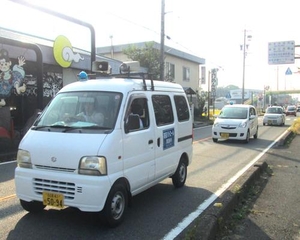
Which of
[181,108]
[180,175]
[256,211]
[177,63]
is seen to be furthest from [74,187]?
[177,63]

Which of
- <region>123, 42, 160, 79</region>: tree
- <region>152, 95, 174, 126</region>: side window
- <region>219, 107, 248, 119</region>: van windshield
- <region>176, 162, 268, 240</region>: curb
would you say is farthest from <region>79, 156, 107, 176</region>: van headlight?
<region>123, 42, 160, 79</region>: tree

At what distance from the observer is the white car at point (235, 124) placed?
14.8m

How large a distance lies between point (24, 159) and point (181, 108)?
3.35m

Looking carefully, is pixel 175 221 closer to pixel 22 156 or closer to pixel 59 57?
pixel 22 156

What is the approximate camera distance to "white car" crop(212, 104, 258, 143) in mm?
14773

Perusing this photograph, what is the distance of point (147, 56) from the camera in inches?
1060

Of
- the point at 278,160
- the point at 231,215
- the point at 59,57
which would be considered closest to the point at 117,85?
the point at 231,215

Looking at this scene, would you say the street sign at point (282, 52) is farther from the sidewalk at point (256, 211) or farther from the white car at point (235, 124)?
the sidewalk at point (256, 211)

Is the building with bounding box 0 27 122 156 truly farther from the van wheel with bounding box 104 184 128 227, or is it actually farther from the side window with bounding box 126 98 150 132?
the van wheel with bounding box 104 184 128 227

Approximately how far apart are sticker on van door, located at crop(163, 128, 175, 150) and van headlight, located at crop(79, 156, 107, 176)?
1819 mm

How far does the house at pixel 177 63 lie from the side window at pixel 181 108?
72.5ft

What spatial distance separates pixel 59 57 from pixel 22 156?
42.0 feet

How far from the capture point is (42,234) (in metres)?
4.32

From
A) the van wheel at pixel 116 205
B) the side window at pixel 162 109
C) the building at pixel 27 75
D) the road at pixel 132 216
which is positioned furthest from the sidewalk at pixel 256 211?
the building at pixel 27 75
